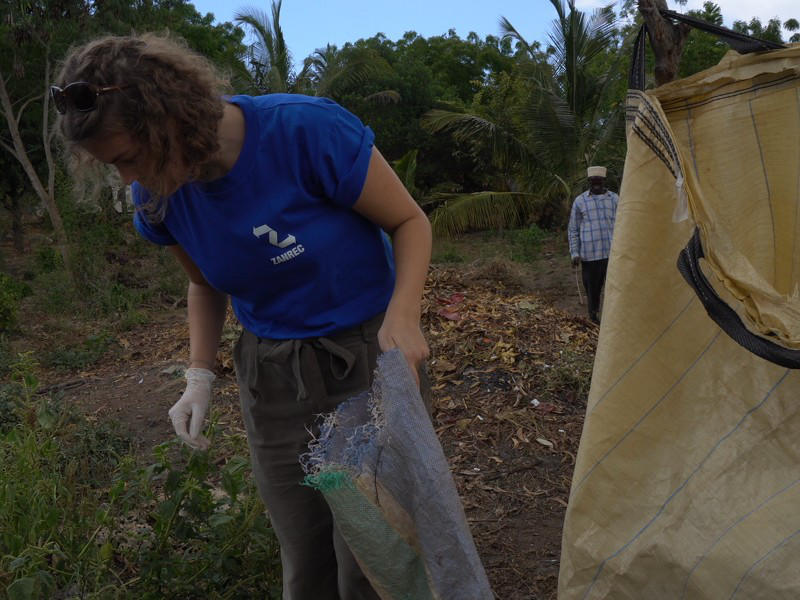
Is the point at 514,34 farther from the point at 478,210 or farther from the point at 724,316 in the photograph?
the point at 724,316

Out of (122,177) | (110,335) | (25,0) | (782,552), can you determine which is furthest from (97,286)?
(782,552)

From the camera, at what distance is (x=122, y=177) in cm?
159

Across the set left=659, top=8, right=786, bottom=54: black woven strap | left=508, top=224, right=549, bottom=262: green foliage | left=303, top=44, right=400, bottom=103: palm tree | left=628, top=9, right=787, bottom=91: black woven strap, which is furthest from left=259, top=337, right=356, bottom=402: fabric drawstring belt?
left=303, top=44, right=400, bottom=103: palm tree

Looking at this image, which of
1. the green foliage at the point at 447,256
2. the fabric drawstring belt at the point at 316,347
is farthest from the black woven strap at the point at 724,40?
the green foliage at the point at 447,256

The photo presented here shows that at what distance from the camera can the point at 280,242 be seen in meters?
1.64

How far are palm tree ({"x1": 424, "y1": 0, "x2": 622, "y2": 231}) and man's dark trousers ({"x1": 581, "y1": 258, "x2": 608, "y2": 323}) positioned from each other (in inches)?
255

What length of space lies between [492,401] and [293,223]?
3.16 m

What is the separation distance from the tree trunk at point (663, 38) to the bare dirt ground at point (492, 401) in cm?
170

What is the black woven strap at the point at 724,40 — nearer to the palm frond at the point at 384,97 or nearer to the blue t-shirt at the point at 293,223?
the blue t-shirt at the point at 293,223

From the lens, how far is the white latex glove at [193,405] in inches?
80.9

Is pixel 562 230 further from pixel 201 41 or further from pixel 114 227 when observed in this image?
pixel 201 41

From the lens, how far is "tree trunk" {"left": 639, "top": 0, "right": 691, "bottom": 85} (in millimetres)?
2074

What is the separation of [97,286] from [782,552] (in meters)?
10.1

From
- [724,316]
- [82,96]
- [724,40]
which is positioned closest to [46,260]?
Result: [82,96]
